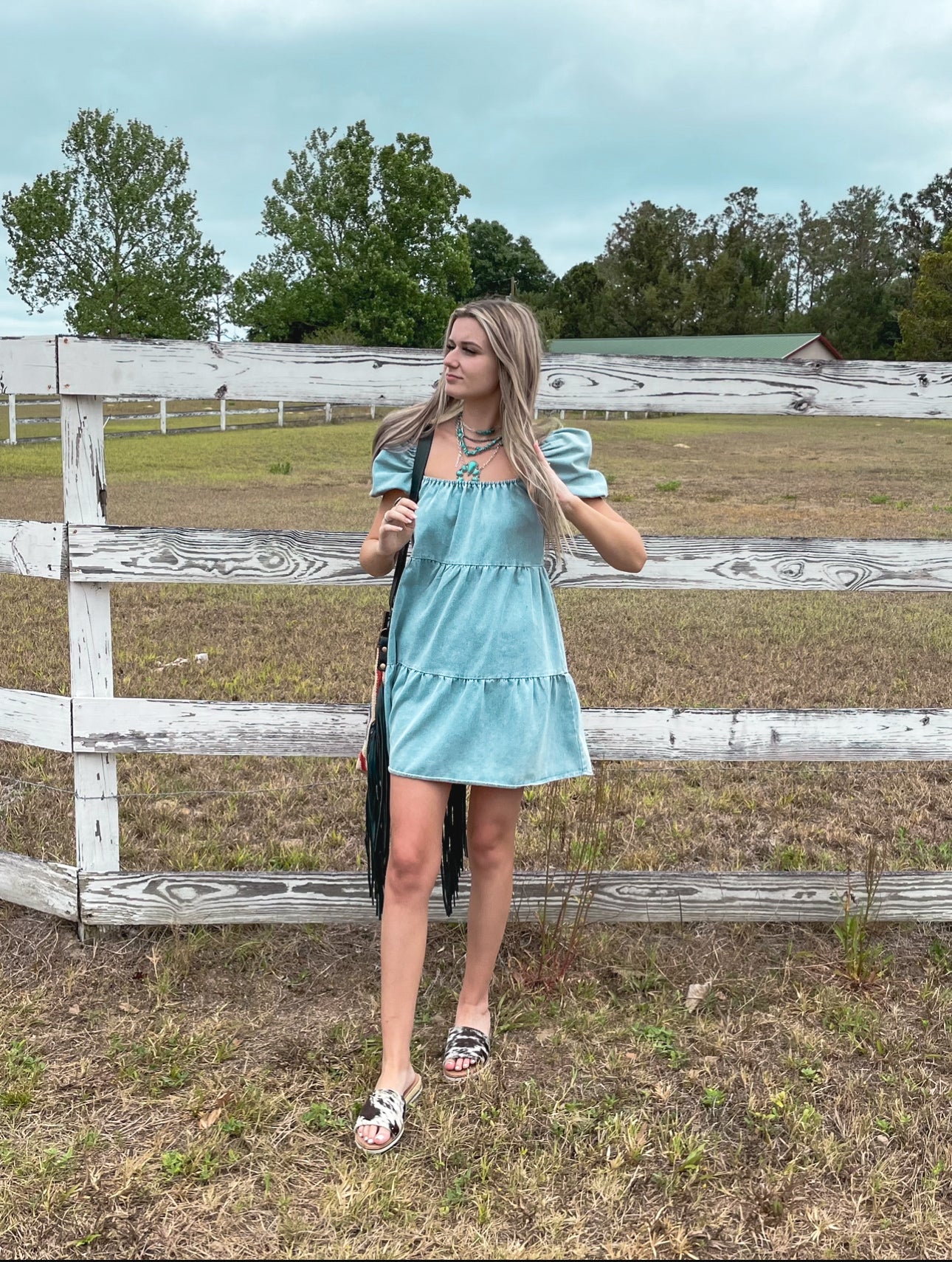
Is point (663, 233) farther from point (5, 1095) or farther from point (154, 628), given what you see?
point (5, 1095)

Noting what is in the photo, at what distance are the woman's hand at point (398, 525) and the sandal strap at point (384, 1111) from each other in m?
1.33

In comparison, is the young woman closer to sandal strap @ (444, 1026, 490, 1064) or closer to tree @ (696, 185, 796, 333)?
sandal strap @ (444, 1026, 490, 1064)

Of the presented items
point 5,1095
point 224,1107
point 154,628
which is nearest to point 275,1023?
point 224,1107

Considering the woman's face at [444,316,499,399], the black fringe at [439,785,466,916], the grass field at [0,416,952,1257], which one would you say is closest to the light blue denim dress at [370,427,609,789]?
the woman's face at [444,316,499,399]

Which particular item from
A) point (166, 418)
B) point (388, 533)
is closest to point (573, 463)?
point (388, 533)

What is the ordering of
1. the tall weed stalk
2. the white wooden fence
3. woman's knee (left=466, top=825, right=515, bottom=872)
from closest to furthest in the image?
woman's knee (left=466, top=825, right=515, bottom=872), the white wooden fence, the tall weed stalk

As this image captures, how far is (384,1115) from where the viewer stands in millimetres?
2670

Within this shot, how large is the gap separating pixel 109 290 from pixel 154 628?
128 feet

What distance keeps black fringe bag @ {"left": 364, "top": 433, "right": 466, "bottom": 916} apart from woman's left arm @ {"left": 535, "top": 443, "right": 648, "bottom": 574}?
1.13 ft

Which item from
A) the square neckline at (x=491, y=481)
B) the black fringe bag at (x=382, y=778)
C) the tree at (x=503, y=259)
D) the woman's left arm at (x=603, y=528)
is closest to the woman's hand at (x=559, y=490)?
the woman's left arm at (x=603, y=528)

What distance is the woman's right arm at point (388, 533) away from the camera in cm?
268

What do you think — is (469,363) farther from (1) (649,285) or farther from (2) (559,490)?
(1) (649,285)

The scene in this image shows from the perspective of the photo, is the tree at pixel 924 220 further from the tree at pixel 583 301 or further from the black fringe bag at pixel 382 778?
the black fringe bag at pixel 382 778

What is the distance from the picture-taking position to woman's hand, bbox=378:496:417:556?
2.68 metres
